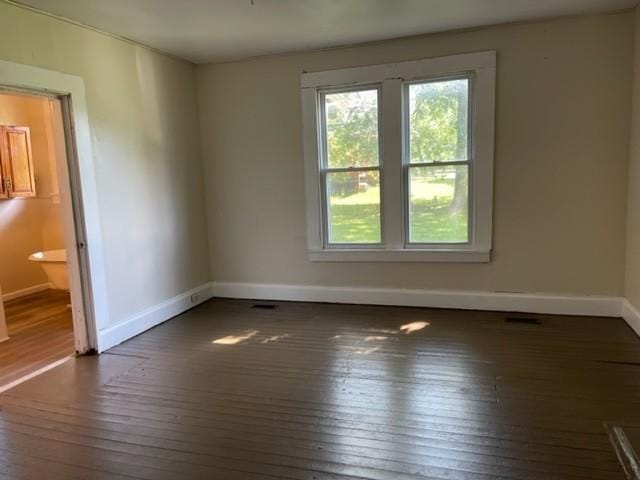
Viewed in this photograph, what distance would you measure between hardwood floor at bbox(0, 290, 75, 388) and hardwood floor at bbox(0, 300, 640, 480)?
0.95 ft

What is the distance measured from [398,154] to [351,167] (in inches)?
20.2

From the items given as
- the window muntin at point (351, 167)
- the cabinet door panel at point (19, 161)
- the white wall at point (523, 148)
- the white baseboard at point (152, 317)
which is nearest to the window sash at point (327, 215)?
the window muntin at point (351, 167)

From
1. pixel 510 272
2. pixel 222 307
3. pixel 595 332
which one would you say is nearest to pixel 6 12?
pixel 222 307

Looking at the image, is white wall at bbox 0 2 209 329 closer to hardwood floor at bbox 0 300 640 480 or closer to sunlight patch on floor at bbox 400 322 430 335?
hardwood floor at bbox 0 300 640 480

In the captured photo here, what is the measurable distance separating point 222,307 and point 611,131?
409 centimetres

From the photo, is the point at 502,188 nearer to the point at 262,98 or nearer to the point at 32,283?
the point at 262,98

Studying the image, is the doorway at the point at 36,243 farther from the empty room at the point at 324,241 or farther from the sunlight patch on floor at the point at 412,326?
the sunlight patch on floor at the point at 412,326

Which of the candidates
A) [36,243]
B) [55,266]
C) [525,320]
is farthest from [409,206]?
[36,243]

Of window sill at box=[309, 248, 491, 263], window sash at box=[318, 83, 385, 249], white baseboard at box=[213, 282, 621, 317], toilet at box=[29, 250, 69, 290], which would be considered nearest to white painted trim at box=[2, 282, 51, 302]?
toilet at box=[29, 250, 69, 290]

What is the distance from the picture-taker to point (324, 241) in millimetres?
4832

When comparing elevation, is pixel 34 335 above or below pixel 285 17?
below

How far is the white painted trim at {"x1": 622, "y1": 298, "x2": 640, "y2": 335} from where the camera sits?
3637 mm

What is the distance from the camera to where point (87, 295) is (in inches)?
142

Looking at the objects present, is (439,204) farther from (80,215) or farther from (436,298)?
(80,215)
